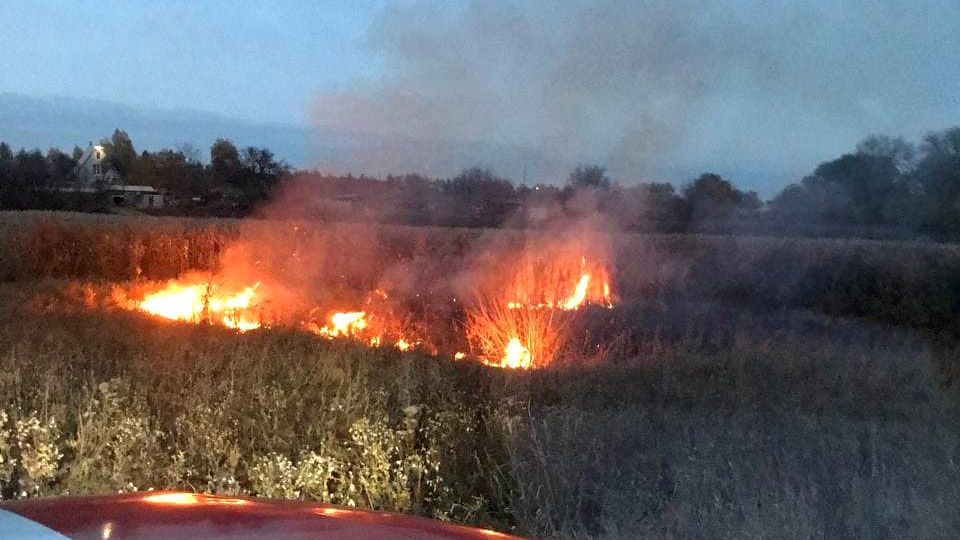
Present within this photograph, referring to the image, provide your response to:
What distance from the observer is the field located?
5.35m

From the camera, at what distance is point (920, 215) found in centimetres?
1716

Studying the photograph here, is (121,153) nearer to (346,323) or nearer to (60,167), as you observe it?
(60,167)

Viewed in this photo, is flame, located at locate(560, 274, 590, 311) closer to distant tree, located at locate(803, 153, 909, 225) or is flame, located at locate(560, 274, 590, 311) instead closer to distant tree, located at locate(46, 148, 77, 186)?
distant tree, located at locate(803, 153, 909, 225)

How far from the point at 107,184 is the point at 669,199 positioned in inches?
884

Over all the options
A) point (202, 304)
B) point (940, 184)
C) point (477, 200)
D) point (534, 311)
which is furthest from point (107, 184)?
point (940, 184)

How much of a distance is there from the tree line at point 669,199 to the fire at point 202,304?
5002 millimetres

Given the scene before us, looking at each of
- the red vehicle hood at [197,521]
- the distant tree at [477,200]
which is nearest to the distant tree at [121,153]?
the distant tree at [477,200]

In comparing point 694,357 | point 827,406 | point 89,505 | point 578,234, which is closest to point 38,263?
point 578,234

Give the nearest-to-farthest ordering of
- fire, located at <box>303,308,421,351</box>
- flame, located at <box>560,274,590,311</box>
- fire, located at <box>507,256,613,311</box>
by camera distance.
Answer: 1. fire, located at <box>303,308,421,351</box>
2. fire, located at <box>507,256,613,311</box>
3. flame, located at <box>560,274,590,311</box>

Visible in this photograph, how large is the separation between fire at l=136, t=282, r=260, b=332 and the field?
1.45 m

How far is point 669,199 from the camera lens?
19312 mm

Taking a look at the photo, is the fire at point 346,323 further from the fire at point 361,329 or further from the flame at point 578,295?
the flame at point 578,295

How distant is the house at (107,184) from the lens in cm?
3162

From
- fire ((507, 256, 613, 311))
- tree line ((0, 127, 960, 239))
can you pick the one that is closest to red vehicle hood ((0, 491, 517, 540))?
fire ((507, 256, 613, 311))
